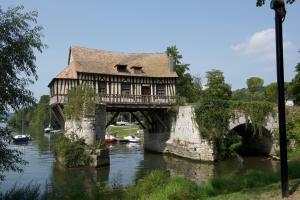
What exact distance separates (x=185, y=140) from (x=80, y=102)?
26.7 feet

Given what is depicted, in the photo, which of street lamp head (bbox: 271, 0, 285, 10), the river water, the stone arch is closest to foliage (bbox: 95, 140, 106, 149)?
the river water

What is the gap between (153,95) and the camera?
29.0 m

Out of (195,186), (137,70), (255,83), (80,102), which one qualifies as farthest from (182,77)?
(255,83)

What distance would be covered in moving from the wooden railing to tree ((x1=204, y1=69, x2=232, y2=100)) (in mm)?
14811

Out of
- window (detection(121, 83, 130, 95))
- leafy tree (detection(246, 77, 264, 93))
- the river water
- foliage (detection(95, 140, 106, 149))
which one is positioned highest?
leafy tree (detection(246, 77, 264, 93))

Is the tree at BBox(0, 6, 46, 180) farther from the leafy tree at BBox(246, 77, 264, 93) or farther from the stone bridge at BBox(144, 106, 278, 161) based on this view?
the leafy tree at BBox(246, 77, 264, 93)

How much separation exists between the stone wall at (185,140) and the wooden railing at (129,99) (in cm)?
179

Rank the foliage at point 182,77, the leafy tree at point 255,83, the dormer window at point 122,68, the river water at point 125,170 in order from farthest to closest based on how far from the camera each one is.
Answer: the leafy tree at point 255,83 < the foliage at point 182,77 < the dormer window at point 122,68 < the river water at point 125,170


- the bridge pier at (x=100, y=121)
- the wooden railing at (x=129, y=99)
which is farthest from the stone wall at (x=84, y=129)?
the wooden railing at (x=129, y=99)

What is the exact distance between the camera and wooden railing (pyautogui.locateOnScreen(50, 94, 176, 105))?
25.8 m

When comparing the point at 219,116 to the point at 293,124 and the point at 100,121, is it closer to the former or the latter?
the point at 293,124

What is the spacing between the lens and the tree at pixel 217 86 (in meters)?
43.5

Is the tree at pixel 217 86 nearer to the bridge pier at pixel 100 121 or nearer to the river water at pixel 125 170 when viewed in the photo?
the river water at pixel 125 170

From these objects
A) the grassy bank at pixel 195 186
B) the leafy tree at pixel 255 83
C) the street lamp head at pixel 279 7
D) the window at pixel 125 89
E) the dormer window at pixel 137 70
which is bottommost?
the grassy bank at pixel 195 186
